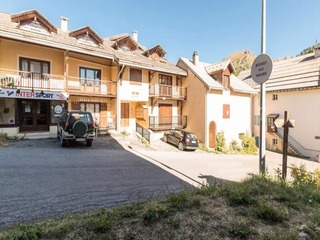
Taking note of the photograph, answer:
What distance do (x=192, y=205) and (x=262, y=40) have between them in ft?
16.9

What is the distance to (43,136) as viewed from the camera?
51.0ft

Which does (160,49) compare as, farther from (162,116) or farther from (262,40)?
(262,40)

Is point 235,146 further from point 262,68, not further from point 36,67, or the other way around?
point 36,67

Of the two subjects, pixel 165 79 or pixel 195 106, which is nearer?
pixel 195 106

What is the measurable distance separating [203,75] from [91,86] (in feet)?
40.0

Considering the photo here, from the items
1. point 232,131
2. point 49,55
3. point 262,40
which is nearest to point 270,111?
point 232,131

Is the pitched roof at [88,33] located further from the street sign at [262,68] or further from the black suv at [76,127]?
the street sign at [262,68]

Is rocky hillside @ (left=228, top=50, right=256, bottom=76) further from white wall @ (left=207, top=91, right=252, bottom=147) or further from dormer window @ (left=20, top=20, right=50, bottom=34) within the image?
dormer window @ (left=20, top=20, right=50, bottom=34)

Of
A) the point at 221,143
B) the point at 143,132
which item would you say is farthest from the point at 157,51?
the point at 221,143

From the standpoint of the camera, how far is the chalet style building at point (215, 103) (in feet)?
72.8

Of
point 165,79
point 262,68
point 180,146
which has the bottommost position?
point 180,146

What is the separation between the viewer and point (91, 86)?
17891 mm

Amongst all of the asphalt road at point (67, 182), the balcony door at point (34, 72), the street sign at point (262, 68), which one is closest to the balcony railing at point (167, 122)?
the balcony door at point (34, 72)

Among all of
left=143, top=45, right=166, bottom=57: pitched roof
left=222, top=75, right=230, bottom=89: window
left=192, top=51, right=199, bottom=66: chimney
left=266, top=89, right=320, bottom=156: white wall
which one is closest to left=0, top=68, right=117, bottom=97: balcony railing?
left=143, top=45, right=166, bottom=57: pitched roof
